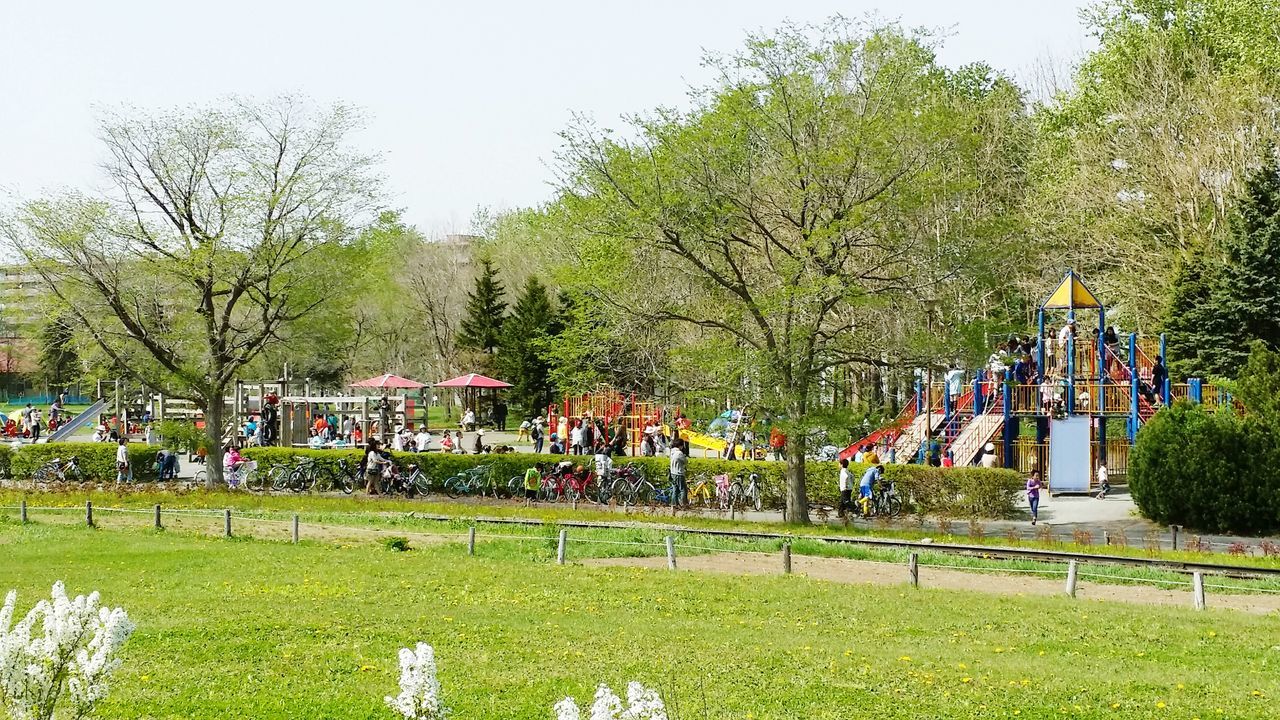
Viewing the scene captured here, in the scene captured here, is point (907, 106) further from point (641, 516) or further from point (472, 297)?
point (472, 297)

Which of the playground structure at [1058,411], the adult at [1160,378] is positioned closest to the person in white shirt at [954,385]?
the playground structure at [1058,411]

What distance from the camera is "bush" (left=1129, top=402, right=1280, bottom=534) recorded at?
27812 mm

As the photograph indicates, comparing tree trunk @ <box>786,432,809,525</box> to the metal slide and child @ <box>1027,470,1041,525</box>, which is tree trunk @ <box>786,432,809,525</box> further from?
the metal slide

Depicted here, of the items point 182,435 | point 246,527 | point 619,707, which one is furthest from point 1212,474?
point 182,435

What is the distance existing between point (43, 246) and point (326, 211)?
26.2 feet

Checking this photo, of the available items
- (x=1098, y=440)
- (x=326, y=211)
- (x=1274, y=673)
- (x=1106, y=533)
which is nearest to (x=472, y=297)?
(x=326, y=211)

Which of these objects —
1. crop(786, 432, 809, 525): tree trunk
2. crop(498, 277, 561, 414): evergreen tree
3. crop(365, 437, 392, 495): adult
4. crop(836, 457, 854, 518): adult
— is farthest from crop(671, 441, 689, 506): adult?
crop(498, 277, 561, 414): evergreen tree

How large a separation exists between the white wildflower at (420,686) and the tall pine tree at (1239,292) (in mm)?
42439

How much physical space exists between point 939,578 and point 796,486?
8.56 metres

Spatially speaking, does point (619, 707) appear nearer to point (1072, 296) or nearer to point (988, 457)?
point (988, 457)

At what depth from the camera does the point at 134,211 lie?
36.2 m

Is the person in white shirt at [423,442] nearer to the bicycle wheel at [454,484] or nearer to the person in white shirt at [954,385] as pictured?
the bicycle wheel at [454,484]

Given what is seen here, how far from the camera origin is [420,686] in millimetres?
5727

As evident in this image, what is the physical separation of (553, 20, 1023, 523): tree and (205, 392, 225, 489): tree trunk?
565 inches
